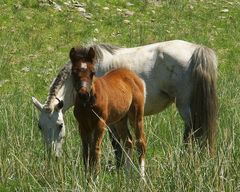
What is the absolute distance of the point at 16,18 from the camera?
49.0 feet

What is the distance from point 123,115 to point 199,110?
1534mm

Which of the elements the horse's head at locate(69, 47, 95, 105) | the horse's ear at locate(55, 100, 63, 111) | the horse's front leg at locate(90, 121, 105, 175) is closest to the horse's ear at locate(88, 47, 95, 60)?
the horse's head at locate(69, 47, 95, 105)

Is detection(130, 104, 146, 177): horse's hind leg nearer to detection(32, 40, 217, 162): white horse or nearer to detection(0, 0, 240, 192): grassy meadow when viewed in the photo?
detection(0, 0, 240, 192): grassy meadow

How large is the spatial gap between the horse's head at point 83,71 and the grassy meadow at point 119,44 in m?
0.57

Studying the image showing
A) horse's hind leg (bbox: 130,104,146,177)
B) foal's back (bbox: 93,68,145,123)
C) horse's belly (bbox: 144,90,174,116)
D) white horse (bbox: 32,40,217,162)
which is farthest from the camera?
horse's belly (bbox: 144,90,174,116)

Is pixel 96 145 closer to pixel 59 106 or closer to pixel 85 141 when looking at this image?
pixel 85 141

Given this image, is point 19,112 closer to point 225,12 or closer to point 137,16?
point 137,16

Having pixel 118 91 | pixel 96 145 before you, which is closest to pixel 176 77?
pixel 118 91

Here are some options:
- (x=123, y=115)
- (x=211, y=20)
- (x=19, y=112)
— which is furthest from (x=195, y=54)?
(x=211, y=20)

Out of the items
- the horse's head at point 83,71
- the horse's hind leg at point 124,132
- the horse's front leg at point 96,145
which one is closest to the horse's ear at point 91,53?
the horse's head at point 83,71

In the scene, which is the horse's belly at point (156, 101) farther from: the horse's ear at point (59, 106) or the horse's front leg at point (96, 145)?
the horse's front leg at point (96, 145)

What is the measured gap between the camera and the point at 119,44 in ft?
47.4

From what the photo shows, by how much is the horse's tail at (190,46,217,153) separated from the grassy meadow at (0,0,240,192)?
0.70 ft

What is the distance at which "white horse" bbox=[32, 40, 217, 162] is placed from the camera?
25.1ft
